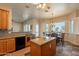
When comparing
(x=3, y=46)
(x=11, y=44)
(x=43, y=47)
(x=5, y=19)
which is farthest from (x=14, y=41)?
(x=43, y=47)

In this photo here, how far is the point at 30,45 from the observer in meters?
2.44

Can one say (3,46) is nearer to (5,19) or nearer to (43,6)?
(5,19)

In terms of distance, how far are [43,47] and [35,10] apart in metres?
0.74

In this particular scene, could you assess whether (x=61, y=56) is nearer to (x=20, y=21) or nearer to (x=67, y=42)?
(x=67, y=42)

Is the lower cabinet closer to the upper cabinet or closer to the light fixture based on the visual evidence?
the upper cabinet

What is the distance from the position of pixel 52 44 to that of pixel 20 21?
0.78 m

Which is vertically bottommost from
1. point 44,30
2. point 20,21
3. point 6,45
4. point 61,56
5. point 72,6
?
point 61,56

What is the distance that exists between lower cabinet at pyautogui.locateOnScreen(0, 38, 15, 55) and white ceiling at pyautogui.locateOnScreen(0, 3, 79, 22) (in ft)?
1.54

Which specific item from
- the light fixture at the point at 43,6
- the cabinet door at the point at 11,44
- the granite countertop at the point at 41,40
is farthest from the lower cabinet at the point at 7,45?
the light fixture at the point at 43,6

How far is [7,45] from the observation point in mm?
2514

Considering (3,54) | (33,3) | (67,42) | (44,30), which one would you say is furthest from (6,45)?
(67,42)

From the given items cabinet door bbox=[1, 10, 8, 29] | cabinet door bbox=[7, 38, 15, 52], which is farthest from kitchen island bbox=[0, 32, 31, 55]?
cabinet door bbox=[1, 10, 8, 29]

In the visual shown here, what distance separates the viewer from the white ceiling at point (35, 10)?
2.39m

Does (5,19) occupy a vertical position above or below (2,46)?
above
